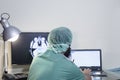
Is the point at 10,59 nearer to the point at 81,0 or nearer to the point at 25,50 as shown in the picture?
the point at 25,50

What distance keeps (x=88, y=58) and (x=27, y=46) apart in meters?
0.68

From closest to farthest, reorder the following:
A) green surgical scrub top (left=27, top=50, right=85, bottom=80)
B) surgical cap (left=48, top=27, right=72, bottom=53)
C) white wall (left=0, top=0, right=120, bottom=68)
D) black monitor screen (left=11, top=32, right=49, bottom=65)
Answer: green surgical scrub top (left=27, top=50, right=85, bottom=80) → surgical cap (left=48, top=27, right=72, bottom=53) → black monitor screen (left=11, top=32, right=49, bottom=65) → white wall (left=0, top=0, right=120, bottom=68)

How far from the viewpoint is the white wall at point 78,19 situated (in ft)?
9.92

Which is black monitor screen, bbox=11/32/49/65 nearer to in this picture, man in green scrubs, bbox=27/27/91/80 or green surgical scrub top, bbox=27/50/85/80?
man in green scrubs, bbox=27/27/91/80

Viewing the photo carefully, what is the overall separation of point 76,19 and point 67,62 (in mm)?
1110

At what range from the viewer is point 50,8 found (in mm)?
3045

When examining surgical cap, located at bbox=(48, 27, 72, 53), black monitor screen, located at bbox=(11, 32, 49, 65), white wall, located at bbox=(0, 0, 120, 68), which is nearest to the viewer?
surgical cap, located at bbox=(48, 27, 72, 53)

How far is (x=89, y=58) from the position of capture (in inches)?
115

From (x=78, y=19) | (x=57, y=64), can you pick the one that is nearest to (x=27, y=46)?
(x=78, y=19)

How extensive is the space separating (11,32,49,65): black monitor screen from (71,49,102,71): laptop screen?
0.37 metres

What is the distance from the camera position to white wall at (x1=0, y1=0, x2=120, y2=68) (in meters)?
3.02

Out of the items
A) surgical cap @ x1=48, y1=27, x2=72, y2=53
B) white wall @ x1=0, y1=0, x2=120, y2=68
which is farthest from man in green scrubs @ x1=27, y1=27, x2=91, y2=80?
white wall @ x1=0, y1=0, x2=120, y2=68

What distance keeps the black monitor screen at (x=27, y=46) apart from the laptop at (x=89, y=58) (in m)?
0.37

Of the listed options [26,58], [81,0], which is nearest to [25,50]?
[26,58]
